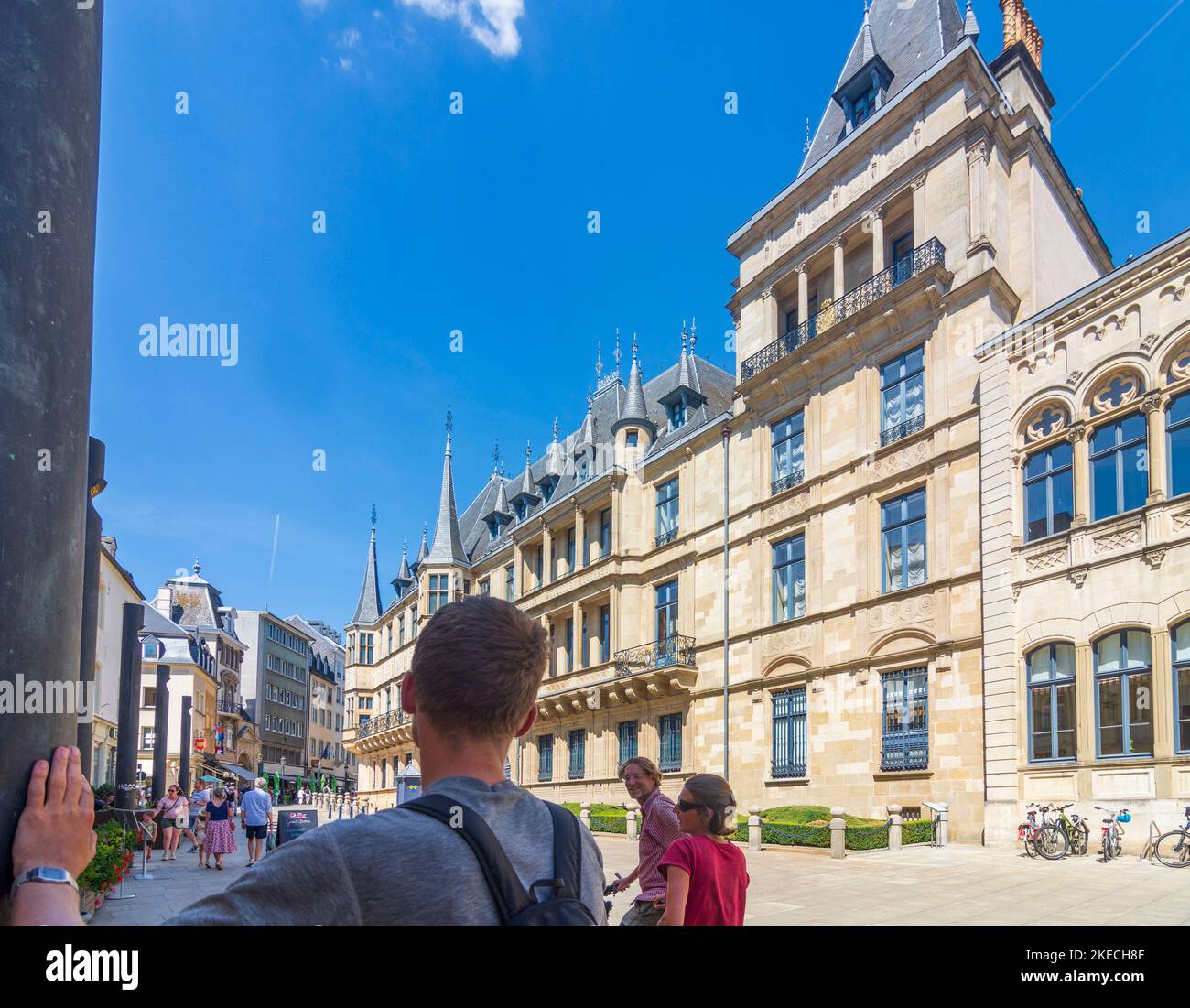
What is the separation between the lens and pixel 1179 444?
1866 centimetres

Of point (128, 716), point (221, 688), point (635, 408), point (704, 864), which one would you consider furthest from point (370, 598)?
point (704, 864)

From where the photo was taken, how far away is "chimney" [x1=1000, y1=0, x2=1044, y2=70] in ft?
94.4

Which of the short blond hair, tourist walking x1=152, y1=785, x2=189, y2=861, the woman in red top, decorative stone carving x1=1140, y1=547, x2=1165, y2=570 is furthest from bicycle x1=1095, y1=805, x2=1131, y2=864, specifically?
the short blond hair

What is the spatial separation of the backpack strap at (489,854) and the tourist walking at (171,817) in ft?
73.0

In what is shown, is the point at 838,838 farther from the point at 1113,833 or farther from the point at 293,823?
the point at 293,823

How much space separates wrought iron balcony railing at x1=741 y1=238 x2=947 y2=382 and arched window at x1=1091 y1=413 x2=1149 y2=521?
6937 millimetres

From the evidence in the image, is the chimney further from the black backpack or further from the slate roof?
the black backpack

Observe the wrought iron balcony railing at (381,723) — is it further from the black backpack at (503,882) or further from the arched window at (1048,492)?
the black backpack at (503,882)

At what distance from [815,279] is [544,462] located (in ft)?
Result: 69.2

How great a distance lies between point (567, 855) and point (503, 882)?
8.0 inches

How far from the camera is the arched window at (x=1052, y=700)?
20.1m

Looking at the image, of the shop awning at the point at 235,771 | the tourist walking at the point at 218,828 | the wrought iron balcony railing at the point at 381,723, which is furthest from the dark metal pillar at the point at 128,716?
the shop awning at the point at 235,771

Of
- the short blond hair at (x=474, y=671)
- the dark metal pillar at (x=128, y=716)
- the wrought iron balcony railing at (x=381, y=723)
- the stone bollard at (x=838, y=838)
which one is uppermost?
the short blond hair at (x=474, y=671)
